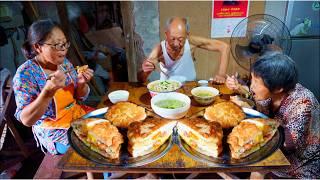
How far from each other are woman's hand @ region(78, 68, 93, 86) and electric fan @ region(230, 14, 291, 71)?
4.30ft

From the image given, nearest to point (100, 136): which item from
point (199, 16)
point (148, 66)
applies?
point (148, 66)

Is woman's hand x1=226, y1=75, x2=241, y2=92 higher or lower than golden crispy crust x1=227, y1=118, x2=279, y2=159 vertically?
higher

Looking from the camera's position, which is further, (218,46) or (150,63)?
(218,46)

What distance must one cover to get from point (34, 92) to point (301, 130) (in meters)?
1.98

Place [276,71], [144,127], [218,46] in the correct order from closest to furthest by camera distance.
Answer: [144,127]
[276,71]
[218,46]

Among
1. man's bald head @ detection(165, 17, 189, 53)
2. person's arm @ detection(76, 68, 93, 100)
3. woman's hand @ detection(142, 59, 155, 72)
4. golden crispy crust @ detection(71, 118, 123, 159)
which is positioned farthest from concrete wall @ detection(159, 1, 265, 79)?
golden crispy crust @ detection(71, 118, 123, 159)

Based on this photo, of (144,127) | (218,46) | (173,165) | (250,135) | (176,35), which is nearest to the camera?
(173,165)

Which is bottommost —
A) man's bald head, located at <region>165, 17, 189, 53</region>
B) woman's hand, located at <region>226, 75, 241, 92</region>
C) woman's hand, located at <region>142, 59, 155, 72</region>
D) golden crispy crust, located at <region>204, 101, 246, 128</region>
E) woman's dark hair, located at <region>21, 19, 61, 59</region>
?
golden crispy crust, located at <region>204, 101, 246, 128</region>

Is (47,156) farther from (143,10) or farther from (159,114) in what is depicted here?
(143,10)

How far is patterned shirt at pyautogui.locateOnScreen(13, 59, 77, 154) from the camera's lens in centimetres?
191

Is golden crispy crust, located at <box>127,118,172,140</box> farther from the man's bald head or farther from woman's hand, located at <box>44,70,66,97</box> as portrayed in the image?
the man's bald head

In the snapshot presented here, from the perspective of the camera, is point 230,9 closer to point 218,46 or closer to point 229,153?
point 218,46

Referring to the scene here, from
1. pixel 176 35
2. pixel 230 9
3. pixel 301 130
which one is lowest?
pixel 301 130

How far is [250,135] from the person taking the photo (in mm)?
1528
